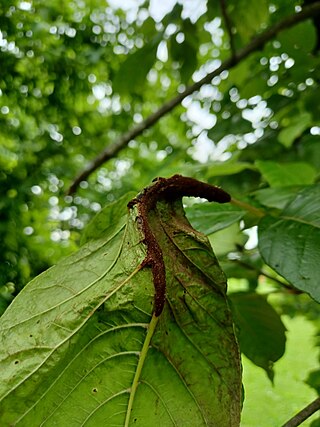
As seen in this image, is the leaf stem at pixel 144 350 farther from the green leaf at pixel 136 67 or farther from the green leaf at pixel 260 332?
the green leaf at pixel 136 67

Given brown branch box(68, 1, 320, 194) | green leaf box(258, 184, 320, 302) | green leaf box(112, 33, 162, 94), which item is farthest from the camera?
green leaf box(112, 33, 162, 94)

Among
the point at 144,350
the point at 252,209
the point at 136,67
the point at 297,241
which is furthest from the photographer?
the point at 136,67

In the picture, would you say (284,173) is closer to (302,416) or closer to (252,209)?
(252,209)

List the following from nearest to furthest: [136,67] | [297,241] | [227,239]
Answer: [297,241], [227,239], [136,67]

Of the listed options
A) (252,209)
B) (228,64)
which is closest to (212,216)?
(252,209)

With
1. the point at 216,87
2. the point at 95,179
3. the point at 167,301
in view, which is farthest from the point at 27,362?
the point at 216,87

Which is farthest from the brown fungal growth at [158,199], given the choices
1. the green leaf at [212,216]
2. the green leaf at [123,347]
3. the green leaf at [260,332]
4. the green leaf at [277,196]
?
the green leaf at [260,332]

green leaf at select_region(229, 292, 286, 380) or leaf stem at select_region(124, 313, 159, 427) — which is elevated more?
green leaf at select_region(229, 292, 286, 380)

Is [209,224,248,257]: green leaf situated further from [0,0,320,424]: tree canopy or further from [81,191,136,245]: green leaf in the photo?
[81,191,136,245]: green leaf

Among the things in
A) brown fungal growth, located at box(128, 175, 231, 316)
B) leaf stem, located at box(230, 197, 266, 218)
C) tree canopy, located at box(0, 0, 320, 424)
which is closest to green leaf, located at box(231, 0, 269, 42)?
tree canopy, located at box(0, 0, 320, 424)
